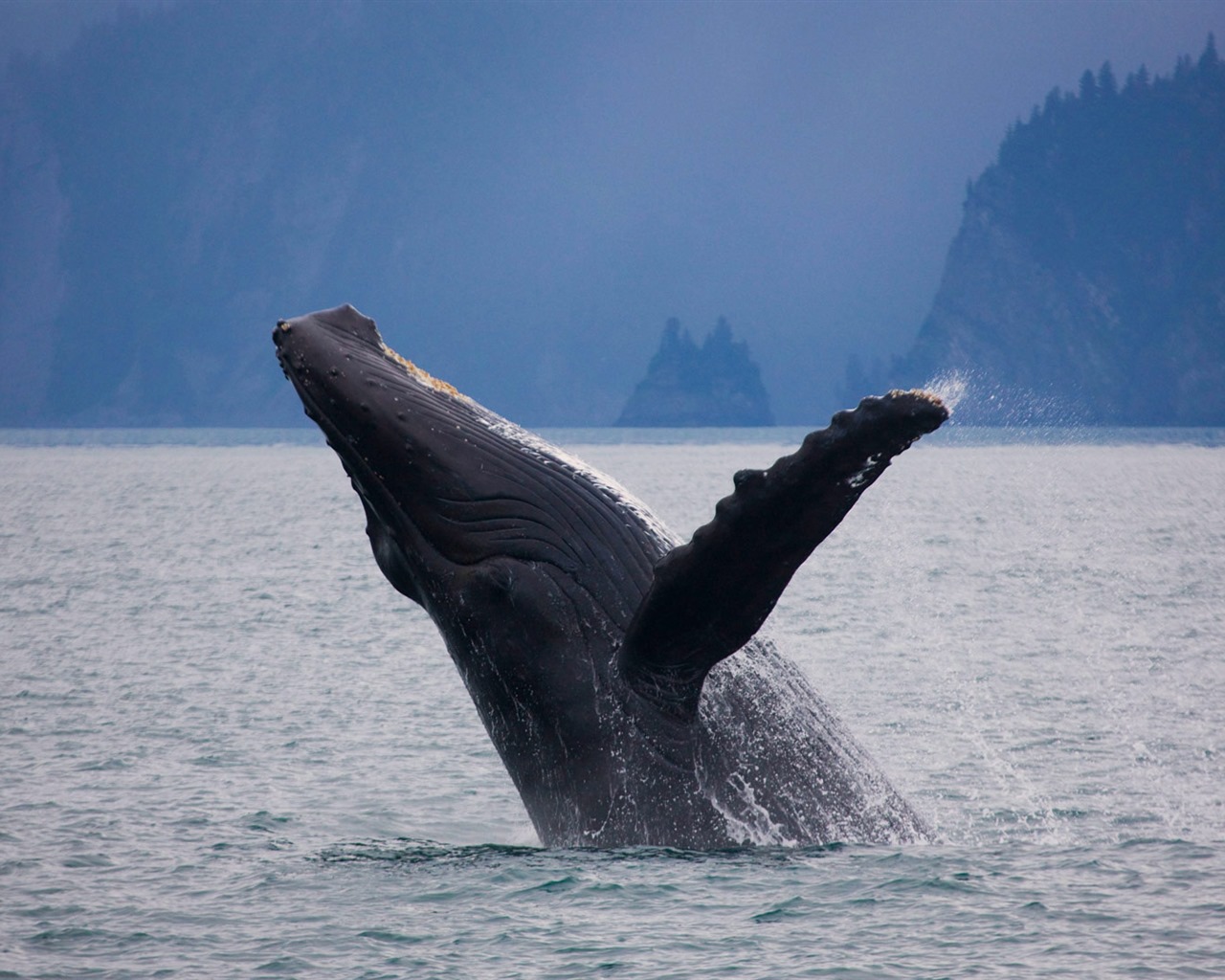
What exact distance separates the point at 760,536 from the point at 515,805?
730 centimetres

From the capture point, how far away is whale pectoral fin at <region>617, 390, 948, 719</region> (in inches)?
281

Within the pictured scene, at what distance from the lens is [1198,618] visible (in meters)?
32.4

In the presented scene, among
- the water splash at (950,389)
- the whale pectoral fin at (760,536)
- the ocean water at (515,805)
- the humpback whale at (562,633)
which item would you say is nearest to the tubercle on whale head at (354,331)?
the humpback whale at (562,633)

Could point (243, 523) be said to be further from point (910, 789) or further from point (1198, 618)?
point (910, 789)

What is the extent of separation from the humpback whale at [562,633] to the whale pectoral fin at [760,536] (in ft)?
1.27

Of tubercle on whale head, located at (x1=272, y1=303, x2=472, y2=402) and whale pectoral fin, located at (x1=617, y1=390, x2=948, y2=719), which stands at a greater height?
tubercle on whale head, located at (x1=272, y1=303, x2=472, y2=402)

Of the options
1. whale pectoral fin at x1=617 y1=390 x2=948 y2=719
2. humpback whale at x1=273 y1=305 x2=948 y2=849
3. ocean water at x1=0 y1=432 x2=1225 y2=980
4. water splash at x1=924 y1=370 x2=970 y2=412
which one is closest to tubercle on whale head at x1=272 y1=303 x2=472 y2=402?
humpback whale at x1=273 y1=305 x2=948 y2=849

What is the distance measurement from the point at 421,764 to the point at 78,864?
5228 millimetres

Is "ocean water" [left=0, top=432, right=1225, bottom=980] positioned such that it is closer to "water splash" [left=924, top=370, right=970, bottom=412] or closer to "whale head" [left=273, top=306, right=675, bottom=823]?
"whale head" [left=273, top=306, right=675, bottom=823]

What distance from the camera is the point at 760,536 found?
7.50 m

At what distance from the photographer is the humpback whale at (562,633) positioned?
8805mm

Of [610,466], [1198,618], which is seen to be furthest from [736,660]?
[610,466]

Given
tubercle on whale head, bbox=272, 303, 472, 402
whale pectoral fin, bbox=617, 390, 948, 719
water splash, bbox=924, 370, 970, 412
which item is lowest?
whale pectoral fin, bbox=617, 390, 948, 719

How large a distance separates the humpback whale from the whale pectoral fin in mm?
387
